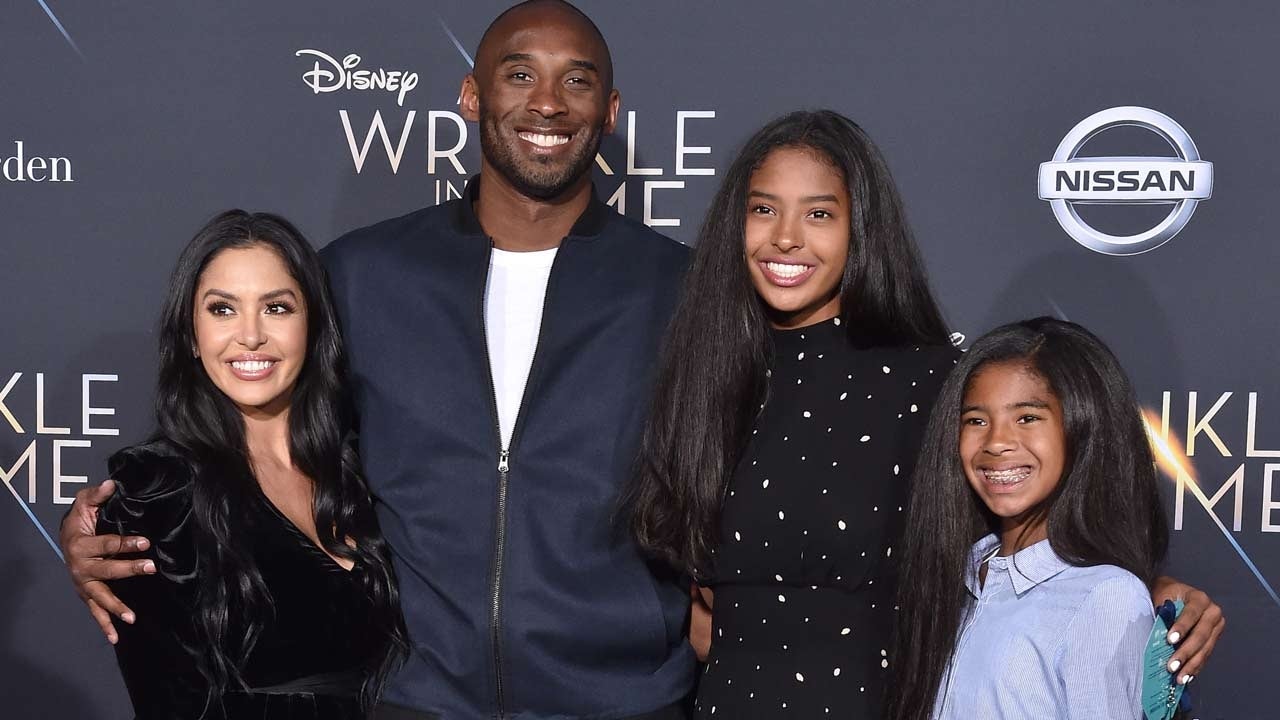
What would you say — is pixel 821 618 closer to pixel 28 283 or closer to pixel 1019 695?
pixel 1019 695

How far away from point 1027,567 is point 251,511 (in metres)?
1.22

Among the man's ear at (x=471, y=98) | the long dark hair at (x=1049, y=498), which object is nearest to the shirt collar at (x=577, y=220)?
the man's ear at (x=471, y=98)

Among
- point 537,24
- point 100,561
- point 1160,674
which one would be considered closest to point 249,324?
point 100,561

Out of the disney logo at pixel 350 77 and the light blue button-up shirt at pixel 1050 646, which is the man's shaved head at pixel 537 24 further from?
the light blue button-up shirt at pixel 1050 646

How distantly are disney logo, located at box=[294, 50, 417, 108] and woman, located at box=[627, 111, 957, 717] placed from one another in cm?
126

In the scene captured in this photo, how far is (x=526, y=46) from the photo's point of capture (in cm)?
233

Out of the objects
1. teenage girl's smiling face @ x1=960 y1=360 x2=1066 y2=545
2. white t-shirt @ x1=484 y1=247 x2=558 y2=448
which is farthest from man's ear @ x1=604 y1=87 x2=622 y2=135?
teenage girl's smiling face @ x1=960 y1=360 x2=1066 y2=545

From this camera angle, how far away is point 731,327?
2072 millimetres

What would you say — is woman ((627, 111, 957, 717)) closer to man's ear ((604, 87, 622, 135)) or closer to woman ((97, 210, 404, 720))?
man's ear ((604, 87, 622, 135))

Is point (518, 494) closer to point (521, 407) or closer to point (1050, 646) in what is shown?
point (521, 407)

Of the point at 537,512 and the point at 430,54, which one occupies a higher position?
the point at 430,54

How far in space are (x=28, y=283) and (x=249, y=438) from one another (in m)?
1.32

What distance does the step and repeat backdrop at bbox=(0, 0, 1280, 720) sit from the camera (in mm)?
2877

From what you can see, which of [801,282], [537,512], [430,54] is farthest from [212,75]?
[801,282]
